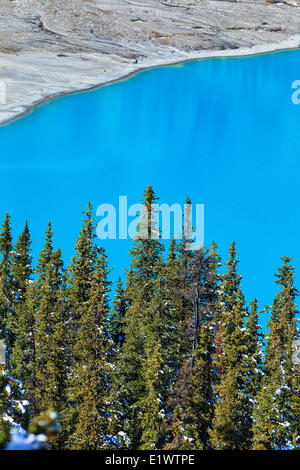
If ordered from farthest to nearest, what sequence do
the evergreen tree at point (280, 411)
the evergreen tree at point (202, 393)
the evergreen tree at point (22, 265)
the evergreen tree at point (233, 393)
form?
the evergreen tree at point (22, 265)
the evergreen tree at point (202, 393)
the evergreen tree at point (233, 393)
the evergreen tree at point (280, 411)

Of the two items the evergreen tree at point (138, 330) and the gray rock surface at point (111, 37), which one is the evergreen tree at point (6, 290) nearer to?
the evergreen tree at point (138, 330)

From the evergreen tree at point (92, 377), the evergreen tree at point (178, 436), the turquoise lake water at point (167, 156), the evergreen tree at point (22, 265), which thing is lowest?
the evergreen tree at point (178, 436)

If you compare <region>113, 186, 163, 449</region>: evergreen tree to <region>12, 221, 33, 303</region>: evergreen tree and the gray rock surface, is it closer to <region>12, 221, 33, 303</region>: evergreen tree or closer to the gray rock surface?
<region>12, 221, 33, 303</region>: evergreen tree

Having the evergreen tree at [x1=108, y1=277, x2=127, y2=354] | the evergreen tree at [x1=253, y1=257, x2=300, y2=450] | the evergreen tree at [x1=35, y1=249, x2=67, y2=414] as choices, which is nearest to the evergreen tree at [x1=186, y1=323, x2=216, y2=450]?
the evergreen tree at [x1=253, y1=257, x2=300, y2=450]

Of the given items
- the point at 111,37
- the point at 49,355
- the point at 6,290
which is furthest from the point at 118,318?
the point at 111,37

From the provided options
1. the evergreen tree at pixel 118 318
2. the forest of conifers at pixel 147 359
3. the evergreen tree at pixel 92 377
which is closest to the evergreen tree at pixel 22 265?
the forest of conifers at pixel 147 359

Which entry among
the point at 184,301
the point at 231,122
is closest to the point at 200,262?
the point at 184,301

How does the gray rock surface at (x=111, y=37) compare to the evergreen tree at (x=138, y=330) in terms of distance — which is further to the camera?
the gray rock surface at (x=111, y=37)
